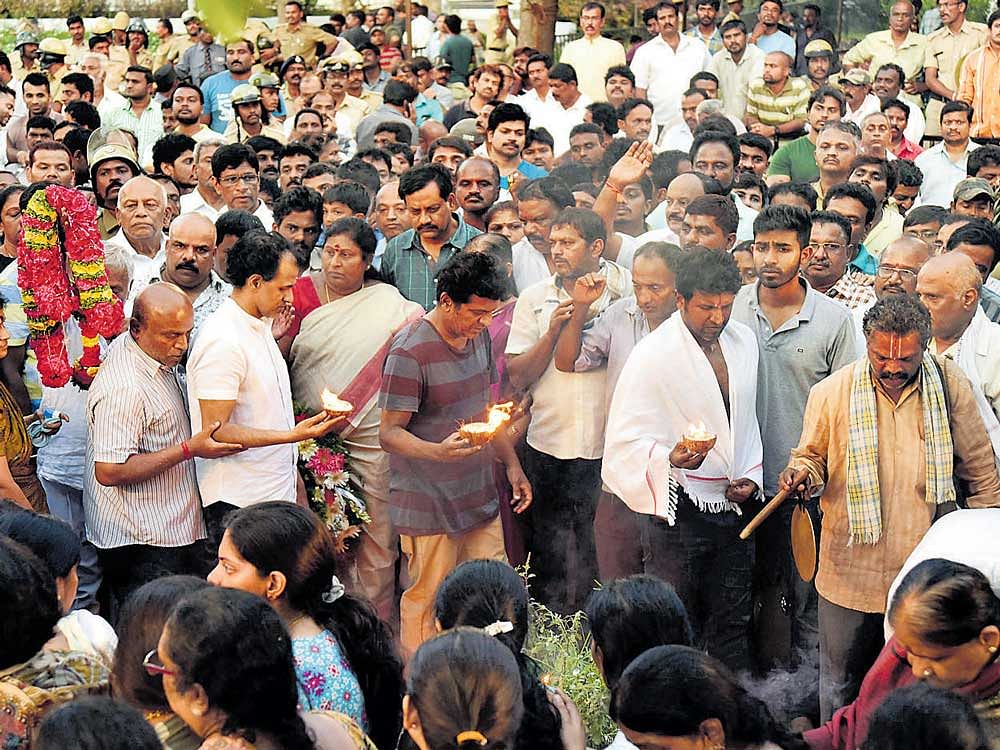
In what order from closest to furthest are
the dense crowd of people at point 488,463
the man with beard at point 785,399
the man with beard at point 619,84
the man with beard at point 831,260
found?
the dense crowd of people at point 488,463 → the man with beard at point 785,399 → the man with beard at point 831,260 → the man with beard at point 619,84

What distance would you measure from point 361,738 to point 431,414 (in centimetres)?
218

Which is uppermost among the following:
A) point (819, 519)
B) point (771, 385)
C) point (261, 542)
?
point (261, 542)

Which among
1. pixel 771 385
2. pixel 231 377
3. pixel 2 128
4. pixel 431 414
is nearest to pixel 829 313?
pixel 771 385

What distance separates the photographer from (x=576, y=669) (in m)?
4.36

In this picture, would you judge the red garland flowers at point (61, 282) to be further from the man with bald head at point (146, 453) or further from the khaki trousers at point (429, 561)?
the khaki trousers at point (429, 561)

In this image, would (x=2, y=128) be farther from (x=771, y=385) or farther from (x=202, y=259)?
(x=771, y=385)

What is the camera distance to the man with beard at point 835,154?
8.28 meters

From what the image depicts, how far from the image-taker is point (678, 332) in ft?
16.4

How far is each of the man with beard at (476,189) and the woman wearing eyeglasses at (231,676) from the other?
447 cm

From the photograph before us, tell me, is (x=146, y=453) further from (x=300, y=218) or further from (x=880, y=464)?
(x=880, y=464)

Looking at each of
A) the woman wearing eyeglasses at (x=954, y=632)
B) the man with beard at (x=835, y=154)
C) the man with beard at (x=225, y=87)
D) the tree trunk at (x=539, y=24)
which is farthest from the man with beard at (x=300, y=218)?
the tree trunk at (x=539, y=24)

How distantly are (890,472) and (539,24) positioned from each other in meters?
10.4

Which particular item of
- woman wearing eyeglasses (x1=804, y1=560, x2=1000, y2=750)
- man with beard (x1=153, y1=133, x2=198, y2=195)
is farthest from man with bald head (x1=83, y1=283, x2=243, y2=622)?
man with beard (x1=153, y1=133, x2=198, y2=195)

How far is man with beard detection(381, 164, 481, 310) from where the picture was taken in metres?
6.35
